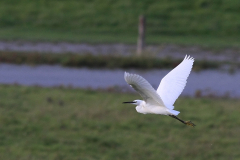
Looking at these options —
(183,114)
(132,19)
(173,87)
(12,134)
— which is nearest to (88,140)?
(12,134)

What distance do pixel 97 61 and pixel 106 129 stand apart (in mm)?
5596

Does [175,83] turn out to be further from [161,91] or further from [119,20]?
[119,20]

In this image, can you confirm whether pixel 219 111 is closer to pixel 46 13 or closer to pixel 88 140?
pixel 88 140

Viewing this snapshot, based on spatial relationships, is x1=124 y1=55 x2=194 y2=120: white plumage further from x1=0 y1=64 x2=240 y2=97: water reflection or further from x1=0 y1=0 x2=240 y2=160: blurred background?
x1=0 y1=64 x2=240 y2=97: water reflection

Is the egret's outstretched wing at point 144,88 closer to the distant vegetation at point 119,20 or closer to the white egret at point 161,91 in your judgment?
the white egret at point 161,91

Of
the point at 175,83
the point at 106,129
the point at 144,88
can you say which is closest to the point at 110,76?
the point at 106,129

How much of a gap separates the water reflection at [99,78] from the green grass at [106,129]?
1.55 m

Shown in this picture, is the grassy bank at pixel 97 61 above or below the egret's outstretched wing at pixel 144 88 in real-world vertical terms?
below

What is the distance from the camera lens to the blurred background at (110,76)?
882 cm

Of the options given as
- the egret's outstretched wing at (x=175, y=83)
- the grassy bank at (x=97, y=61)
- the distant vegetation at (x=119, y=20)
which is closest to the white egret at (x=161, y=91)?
the egret's outstretched wing at (x=175, y=83)

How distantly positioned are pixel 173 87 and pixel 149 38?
46.4 ft

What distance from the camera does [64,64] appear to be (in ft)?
48.3

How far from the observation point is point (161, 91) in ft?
16.6

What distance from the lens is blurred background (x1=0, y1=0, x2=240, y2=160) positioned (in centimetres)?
882
